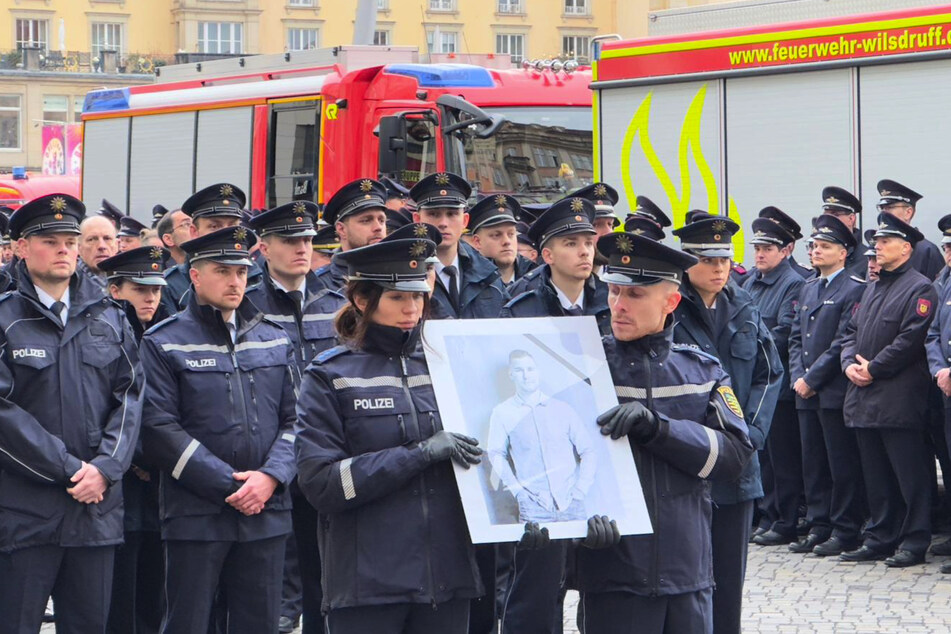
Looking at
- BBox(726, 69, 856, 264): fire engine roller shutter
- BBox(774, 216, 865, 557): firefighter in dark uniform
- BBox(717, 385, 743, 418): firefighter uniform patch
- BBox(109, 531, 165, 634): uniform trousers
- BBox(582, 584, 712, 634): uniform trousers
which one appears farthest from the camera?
BBox(726, 69, 856, 264): fire engine roller shutter

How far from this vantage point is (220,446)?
609cm

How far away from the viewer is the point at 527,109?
15375mm

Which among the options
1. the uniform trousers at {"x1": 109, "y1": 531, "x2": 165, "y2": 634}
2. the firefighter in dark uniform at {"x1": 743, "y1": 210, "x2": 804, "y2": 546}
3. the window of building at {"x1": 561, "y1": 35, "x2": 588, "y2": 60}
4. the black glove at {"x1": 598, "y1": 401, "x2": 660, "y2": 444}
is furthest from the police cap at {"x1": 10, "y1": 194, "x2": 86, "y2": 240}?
the window of building at {"x1": 561, "y1": 35, "x2": 588, "y2": 60}

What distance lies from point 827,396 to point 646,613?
5538 millimetres

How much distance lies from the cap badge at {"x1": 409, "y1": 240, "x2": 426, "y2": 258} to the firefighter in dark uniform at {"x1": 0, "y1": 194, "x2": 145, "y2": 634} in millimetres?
1721

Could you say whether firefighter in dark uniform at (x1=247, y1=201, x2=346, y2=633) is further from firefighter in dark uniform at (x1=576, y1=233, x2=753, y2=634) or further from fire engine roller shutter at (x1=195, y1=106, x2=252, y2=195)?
fire engine roller shutter at (x1=195, y1=106, x2=252, y2=195)

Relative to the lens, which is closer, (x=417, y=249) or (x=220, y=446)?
(x=417, y=249)

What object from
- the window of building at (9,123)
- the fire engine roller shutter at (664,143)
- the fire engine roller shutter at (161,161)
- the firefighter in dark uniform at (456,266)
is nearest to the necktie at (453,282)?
the firefighter in dark uniform at (456,266)

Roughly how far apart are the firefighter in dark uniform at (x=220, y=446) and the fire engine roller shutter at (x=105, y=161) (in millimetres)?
13887

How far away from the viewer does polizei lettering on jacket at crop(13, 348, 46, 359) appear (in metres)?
5.90

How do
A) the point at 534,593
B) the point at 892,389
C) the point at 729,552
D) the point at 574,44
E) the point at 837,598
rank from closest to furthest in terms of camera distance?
the point at 729,552, the point at 534,593, the point at 837,598, the point at 892,389, the point at 574,44

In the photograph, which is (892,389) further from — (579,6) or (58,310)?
(579,6)

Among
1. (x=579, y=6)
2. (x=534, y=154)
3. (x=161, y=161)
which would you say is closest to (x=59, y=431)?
(x=534, y=154)

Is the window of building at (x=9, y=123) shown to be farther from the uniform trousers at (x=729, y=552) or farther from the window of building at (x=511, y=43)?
the uniform trousers at (x=729, y=552)
